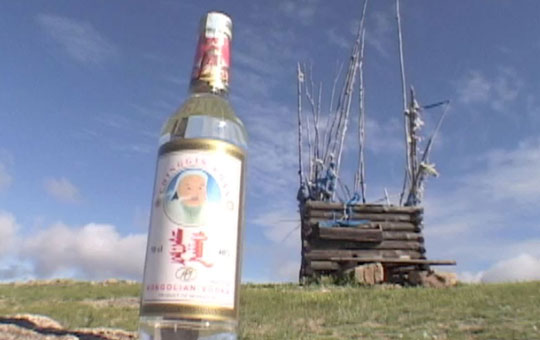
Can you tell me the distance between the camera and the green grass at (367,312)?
7.53 m

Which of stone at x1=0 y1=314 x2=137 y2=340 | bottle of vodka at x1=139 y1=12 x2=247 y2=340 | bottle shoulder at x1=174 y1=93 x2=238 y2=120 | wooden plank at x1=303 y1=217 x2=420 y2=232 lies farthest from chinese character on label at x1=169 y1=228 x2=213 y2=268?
wooden plank at x1=303 y1=217 x2=420 y2=232

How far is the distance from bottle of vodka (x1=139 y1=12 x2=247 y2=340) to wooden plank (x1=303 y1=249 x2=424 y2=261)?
13149 millimetres

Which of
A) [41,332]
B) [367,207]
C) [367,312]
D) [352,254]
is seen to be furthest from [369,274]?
[41,332]

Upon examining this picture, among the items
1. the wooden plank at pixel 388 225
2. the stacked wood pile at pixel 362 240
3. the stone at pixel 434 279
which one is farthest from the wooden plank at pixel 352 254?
the stone at pixel 434 279

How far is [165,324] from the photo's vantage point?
2.81 m

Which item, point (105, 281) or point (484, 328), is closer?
point (484, 328)

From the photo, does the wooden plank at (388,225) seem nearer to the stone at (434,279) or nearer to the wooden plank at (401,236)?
the wooden plank at (401,236)

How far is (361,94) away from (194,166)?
2042 centimetres

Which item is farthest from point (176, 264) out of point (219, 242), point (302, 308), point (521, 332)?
point (302, 308)

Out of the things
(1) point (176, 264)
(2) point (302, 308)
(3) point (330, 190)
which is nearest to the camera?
(1) point (176, 264)

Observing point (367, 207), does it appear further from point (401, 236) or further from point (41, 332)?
point (41, 332)

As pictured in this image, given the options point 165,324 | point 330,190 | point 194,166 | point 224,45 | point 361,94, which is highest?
point 361,94

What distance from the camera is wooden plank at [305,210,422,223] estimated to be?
54.0 ft

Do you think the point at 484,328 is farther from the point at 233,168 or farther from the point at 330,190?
the point at 330,190
